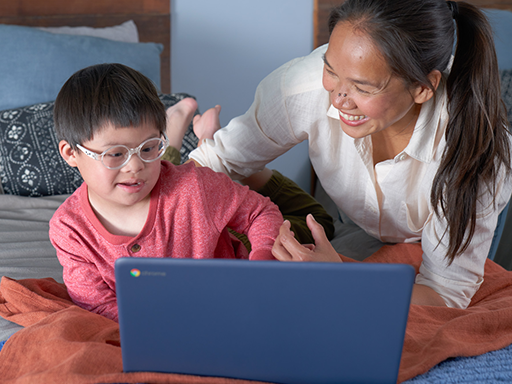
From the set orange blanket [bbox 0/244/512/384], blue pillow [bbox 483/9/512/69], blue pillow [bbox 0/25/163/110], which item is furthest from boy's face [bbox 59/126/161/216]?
blue pillow [bbox 483/9/512/69]

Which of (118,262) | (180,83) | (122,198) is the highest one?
(118,262)

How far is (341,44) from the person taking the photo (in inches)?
40.0

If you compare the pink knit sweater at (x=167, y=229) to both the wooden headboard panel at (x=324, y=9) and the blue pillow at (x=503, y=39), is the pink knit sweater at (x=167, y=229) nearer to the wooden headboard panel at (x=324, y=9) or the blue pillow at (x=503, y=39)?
the blue pillow at (x=503, y=39)

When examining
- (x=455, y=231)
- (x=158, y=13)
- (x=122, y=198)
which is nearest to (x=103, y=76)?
(x=122, y=198)

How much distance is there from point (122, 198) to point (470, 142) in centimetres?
80

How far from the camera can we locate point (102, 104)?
0.93 meters

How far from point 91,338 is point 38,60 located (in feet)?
4.31

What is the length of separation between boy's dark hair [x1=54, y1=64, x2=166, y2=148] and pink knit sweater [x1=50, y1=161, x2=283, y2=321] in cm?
18

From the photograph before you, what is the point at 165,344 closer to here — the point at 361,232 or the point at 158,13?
the point at 361,232

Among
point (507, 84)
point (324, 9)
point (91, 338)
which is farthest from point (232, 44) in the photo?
point (91, 338)

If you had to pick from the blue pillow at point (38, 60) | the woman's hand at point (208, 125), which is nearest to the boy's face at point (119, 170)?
the woman's hand at point (208, 125)

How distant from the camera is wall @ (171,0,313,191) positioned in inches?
96.0

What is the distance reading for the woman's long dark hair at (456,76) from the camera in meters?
0.99

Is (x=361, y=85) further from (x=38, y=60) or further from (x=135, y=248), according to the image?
(x=38, y=60)
